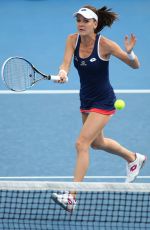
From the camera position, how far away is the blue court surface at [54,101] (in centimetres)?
806

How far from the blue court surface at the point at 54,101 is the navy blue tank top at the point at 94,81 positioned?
1168mm

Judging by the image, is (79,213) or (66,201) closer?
(66,201)

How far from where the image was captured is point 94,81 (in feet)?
22.1

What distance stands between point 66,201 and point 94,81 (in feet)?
3.97

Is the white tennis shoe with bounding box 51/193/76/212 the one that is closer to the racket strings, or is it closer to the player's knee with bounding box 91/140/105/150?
the player's knee with bounding box 91/140/105/150

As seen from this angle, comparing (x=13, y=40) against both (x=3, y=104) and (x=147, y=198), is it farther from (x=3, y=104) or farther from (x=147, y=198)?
(x=147, y=198)

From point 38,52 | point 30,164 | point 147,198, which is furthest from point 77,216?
point 38,52

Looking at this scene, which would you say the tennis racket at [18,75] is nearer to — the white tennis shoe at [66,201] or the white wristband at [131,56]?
the white wristband at [131,56]

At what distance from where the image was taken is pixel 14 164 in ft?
26.0

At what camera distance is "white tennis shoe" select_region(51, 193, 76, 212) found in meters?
6.25

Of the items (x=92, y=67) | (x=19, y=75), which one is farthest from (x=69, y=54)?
(x=19, y=75)

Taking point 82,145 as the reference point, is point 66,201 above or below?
below

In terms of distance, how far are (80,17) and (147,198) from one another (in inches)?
74.0

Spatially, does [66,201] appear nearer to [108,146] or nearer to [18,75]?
[108,146]
